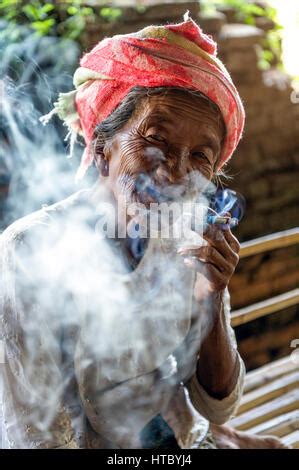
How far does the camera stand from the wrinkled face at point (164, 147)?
1.91 m

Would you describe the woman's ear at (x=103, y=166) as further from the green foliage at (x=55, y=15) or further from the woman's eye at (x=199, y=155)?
the green foliage at (x=55, y=15)

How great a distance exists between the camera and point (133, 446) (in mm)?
2164

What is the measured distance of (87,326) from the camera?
197 cm

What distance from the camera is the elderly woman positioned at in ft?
5.92

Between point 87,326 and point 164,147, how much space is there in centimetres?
71

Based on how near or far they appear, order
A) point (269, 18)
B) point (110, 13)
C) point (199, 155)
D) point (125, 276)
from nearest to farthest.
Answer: point (199, 155) → point (125, 276) → point (110, 13) → point (269, 18)

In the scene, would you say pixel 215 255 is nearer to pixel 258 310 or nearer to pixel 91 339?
pixel 91 339

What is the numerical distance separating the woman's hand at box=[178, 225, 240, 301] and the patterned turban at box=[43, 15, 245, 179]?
45 cm

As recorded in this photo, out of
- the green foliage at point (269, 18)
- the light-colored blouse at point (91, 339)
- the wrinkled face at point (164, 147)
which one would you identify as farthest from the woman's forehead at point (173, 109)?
the green foliage at point (269, 18)

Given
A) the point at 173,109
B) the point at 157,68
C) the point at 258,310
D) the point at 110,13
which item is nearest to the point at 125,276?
the point at 173,109

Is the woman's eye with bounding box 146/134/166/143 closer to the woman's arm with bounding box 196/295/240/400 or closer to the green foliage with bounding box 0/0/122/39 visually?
the woman's arm with bounding box 196/295/240/400
